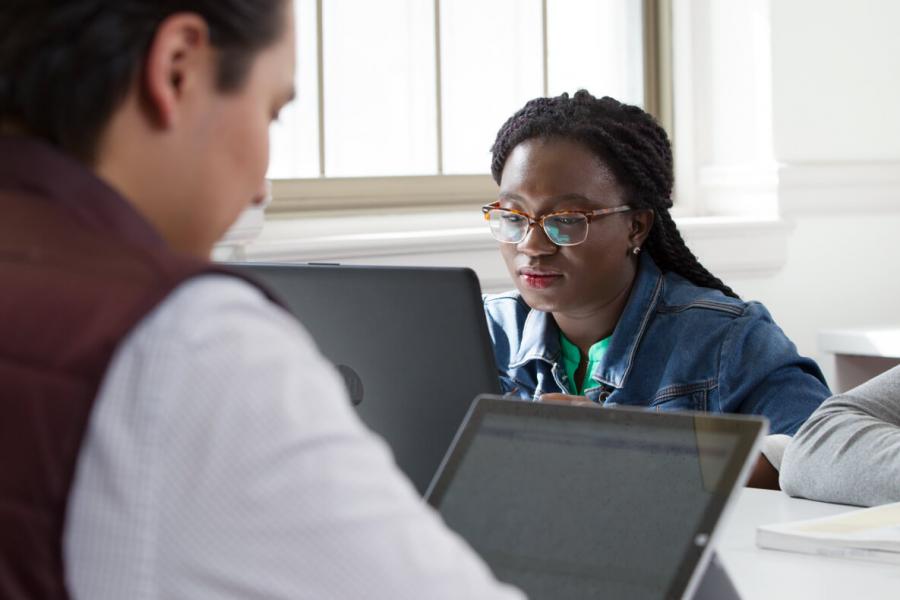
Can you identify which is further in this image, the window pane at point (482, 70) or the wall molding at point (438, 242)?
the window pane at point (482, 70)

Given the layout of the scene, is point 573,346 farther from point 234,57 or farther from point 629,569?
point 234,57

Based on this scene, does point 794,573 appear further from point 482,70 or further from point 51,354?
point 482,70

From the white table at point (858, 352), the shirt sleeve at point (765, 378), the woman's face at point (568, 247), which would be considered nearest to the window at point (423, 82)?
the white table at point (858, 352)

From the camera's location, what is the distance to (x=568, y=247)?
6.31 ft

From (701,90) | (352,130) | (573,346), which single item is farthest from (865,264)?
(573,346)

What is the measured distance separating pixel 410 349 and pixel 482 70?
2.08 metres

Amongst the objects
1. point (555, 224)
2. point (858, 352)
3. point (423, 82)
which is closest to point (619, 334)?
point (555, 224)

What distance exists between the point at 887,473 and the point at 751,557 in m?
0.25

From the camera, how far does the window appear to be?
2926 millimetres

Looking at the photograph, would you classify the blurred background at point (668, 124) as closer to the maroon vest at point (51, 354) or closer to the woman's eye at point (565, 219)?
the woman's eye at point (565, 219)

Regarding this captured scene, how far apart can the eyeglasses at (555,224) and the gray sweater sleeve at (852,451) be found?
1.64 ft

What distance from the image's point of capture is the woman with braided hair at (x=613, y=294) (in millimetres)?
1851

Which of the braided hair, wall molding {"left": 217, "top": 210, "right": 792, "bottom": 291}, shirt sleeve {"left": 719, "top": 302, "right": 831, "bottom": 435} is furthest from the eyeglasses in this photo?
wall molding {"left": 217, "top": 210, "right": 792, "bottom": 291}

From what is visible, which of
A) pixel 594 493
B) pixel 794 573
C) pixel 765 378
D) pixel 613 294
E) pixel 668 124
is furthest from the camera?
pixel 668 124
